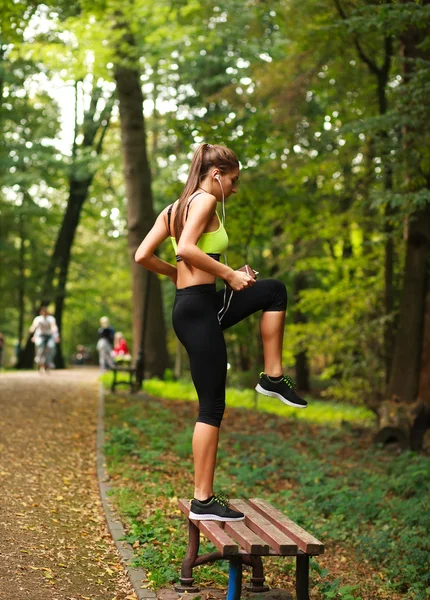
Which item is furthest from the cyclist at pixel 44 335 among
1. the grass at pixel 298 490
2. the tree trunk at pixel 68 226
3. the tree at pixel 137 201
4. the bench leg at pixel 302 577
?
the bench leg at pixel 302 577

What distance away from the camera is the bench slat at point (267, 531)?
420 cm

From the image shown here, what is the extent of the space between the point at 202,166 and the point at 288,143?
43.1 feet

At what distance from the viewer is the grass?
6094 mm

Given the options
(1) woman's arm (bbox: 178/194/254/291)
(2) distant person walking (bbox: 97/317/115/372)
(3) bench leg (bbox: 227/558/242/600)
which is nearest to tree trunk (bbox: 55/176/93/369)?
(2) distant person walking (bbox: 97/317/115/372)

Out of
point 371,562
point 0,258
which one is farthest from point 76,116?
point 371,562

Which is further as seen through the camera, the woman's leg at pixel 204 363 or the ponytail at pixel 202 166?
the ponytail at pixel 202 166

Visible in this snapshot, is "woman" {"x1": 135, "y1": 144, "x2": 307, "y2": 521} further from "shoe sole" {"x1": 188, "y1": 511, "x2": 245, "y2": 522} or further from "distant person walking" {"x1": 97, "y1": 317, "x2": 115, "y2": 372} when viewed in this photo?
"distant person walking" {"x1": 97, "y1": 317, "x2": 115, "y2": 372}

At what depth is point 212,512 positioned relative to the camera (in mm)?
4727

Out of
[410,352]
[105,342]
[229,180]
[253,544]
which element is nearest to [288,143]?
[410,352]

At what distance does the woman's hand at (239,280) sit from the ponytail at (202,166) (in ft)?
1.61

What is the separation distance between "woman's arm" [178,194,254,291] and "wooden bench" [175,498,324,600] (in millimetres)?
1344

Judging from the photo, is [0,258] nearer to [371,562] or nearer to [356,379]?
[356,379]

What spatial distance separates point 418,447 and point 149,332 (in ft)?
26.5

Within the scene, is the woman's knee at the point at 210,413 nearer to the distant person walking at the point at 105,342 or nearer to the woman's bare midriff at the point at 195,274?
the woman's bare midriff at the point at 195,274
